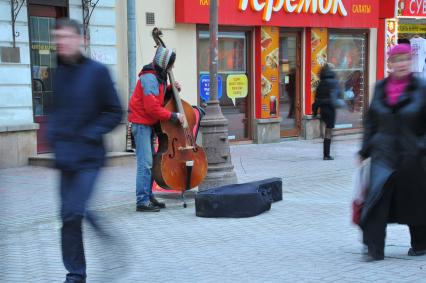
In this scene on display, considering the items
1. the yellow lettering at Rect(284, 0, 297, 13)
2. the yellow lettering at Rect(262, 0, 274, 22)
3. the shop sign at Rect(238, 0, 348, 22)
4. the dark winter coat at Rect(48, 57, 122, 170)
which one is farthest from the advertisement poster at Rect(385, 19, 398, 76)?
the dark winter coat at Rect(48, 57, 122, 170)

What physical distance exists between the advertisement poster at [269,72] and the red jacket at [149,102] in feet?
26.3

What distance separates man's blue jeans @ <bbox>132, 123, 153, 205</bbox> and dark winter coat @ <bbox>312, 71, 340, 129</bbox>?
5482 millimetres

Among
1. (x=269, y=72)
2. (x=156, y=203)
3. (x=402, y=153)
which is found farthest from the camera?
(x=269, y=72)

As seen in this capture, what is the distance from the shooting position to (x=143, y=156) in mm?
7930

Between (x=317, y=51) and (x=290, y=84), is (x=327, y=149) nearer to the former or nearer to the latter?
(x=290, y=84)

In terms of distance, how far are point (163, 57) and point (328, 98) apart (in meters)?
5.51

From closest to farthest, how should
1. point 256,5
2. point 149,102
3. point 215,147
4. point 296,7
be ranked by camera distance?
1. point 149,102
2. point 215,147
3. point 256,5
4. point 296,7

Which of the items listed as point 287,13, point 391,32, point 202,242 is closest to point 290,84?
point 287,13

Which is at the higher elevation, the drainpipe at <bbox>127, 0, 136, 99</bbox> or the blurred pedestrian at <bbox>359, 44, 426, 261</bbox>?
the drainpipe at <bbox>127, 0, 136, 99</bbox>

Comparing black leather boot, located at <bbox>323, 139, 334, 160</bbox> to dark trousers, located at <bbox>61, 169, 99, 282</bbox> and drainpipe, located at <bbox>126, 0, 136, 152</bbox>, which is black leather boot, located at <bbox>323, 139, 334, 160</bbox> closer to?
drainpipe, located at <bbox>126, 0, 136, 152</bbox>

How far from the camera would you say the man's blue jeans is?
26.1 ft

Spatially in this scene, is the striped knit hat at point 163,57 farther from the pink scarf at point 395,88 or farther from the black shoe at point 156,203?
the pink scarf at point 395,88

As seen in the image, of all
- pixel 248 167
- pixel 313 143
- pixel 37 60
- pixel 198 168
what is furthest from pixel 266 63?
pixel 198 168

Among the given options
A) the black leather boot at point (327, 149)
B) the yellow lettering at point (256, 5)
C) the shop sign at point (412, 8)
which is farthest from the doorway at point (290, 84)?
the shop sign at point (412, 8)
